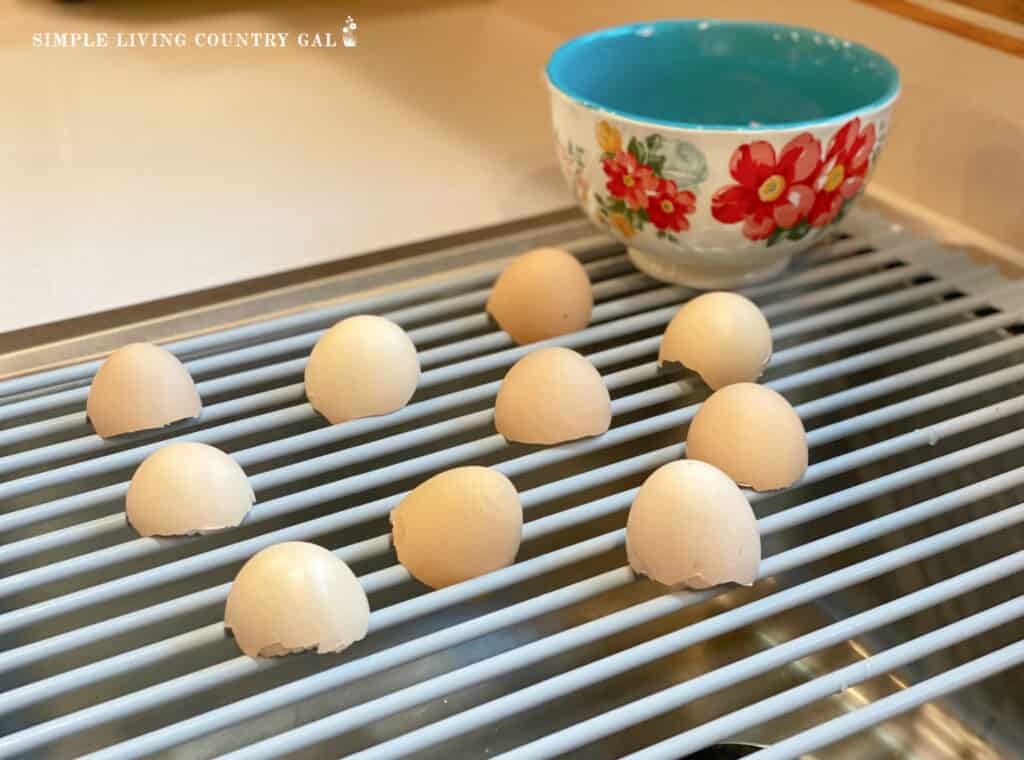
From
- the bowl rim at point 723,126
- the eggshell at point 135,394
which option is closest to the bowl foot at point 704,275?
the bowl rim at point 723,126

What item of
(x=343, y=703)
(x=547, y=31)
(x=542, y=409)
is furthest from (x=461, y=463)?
(x=547, y=31)

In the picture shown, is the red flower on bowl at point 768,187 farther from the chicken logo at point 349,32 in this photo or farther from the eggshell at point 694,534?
the chicken logo at point 349,32

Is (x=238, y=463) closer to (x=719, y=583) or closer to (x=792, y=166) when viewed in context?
(x=719, y=583)

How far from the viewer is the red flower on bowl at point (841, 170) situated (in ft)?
2.38

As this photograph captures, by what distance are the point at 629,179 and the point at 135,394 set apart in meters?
0.37

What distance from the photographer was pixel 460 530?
1.89 ft

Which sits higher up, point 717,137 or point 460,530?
point 717,137

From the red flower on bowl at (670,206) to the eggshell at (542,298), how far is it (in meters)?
0.07

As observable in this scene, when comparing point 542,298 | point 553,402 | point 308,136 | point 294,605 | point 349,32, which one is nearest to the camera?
point 294,605

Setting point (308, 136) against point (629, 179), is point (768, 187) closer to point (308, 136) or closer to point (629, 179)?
point (629, 179)

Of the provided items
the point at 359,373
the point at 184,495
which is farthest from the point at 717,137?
the point at 184,495

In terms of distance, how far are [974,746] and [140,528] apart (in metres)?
0.54

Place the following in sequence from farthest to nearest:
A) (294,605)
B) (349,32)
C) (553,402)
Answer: (349,32) → (553,402) → (294,605)

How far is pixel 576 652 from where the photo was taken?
2.45 ft
